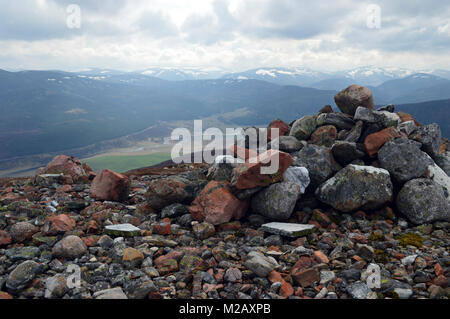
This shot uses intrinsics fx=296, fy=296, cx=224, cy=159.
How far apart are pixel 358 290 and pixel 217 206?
5.99 metres

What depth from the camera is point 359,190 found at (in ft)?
40.5

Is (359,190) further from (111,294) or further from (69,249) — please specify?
(69,249)

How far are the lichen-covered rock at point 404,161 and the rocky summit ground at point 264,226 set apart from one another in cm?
5

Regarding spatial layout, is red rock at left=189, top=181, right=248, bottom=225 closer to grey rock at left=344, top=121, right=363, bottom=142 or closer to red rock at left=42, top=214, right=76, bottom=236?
red rock at left=42, top=214, right=76, bottom=236

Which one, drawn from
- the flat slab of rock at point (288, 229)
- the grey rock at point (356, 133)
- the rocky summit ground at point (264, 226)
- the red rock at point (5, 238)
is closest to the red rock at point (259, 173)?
the rocky summit ground at point (264, 226)

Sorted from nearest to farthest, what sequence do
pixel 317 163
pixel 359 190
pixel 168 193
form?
pixel 359 190, pixel 168 193, pixel 317 163

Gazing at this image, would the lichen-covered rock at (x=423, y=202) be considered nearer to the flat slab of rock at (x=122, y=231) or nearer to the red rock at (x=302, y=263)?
the red rock at (x=302, y=263)

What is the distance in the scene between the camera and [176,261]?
8.90 m

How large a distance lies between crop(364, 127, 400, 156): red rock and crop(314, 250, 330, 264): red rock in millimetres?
7196

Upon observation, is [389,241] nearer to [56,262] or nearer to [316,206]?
[316,206]

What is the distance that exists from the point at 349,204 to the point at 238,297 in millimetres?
7080

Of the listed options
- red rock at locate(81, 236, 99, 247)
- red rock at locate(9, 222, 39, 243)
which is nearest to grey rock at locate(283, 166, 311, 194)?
red rock at locate(81, 236, 99, 247)

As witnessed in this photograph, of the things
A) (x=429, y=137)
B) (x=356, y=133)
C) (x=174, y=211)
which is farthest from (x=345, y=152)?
(x=174, y=211)
